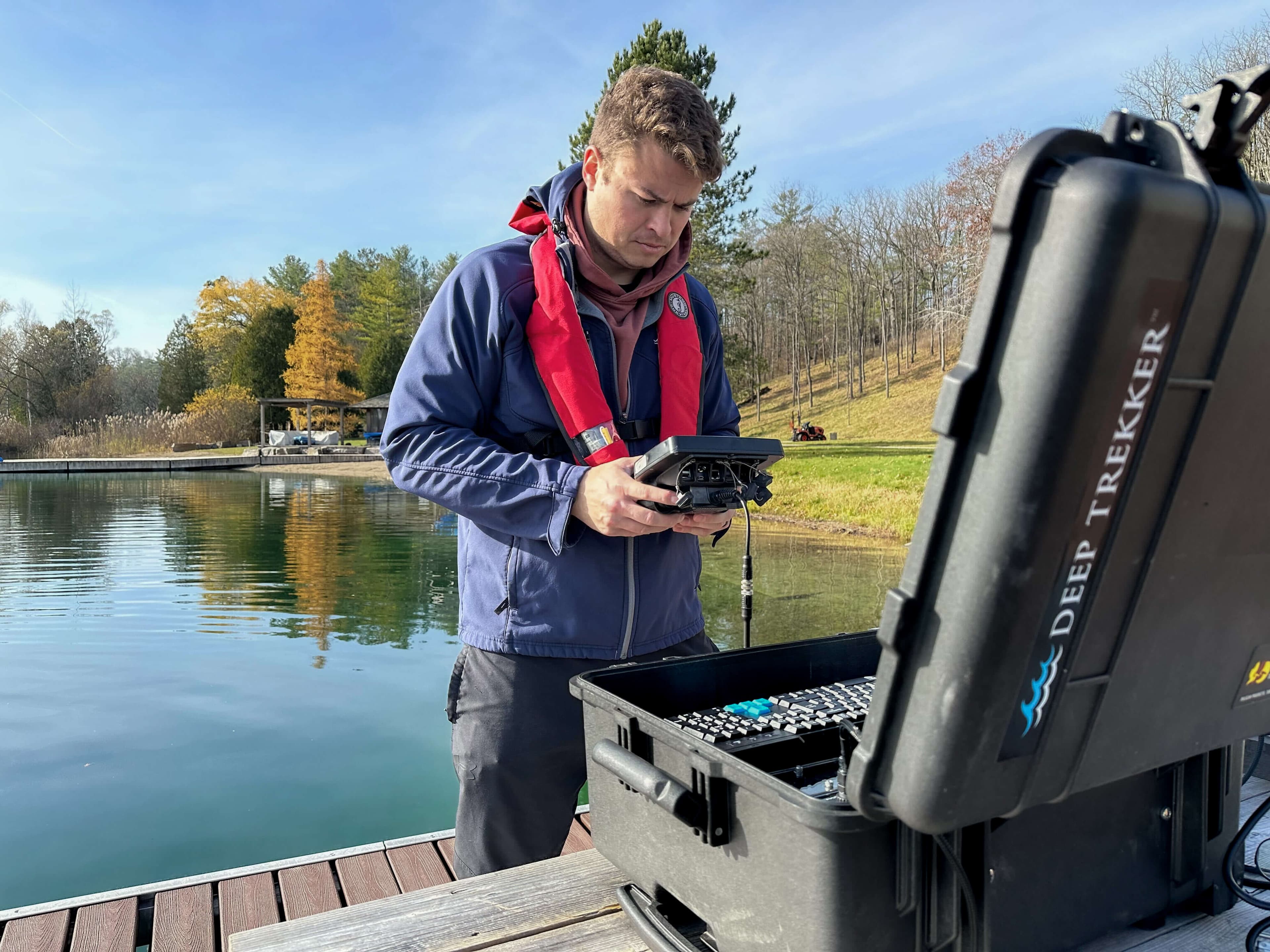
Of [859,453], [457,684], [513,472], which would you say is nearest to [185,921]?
[457,684]

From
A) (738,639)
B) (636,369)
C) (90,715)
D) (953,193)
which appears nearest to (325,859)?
(636,369)

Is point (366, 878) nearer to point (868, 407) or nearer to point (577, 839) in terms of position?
point (577, 839)

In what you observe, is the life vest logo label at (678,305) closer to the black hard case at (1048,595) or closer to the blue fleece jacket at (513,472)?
the blue fleece jacket at (513,472)

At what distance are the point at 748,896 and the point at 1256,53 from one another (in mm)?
22771

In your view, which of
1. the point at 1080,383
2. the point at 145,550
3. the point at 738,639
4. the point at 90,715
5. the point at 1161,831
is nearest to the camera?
the point at 1080,383

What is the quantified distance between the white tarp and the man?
3366cm

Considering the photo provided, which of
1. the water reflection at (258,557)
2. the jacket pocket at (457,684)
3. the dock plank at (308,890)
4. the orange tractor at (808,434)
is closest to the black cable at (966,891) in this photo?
the jacket pocket at (457,684)

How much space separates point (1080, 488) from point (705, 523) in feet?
3.35

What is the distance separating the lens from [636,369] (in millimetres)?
1933

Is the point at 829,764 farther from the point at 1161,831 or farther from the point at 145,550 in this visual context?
the point at 145,550

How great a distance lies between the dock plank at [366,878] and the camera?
2727mm

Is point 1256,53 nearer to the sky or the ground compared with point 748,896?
nearer to the sky

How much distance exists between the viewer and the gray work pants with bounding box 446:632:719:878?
181cm

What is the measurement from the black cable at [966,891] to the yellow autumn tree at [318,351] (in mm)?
39882
